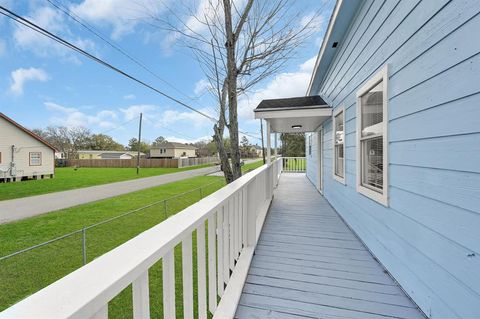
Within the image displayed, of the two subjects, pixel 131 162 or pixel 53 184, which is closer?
pixel 53 184

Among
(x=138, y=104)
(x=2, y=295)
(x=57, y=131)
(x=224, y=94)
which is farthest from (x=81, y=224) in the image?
(x=57, y=131)

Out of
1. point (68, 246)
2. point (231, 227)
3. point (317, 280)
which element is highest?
point (231, 227)

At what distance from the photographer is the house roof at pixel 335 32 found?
10.7 feet

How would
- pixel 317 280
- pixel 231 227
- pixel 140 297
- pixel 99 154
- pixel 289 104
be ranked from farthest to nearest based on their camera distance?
1. pixel 99 154
2. pixel 289 104
3. pixel 317 280
4. pixel 231 227
5. pixel 140 297

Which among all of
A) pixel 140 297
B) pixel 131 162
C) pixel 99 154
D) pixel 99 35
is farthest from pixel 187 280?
pixel 99 154

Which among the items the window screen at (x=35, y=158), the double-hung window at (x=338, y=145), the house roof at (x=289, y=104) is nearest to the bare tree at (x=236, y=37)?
the house roof at (x=289, y=104)

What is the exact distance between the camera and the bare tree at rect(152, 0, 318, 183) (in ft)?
12.6

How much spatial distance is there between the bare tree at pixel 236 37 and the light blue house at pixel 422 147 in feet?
3.87

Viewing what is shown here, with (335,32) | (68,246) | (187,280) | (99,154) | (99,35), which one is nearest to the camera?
(187,280)

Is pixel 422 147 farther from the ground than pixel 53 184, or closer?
farther from the ground

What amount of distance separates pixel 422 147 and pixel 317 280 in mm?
1464

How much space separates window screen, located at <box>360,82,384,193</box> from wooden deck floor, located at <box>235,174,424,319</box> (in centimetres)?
88

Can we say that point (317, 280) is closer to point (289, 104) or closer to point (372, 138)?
point (372, 138)

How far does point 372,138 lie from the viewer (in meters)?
2.77
